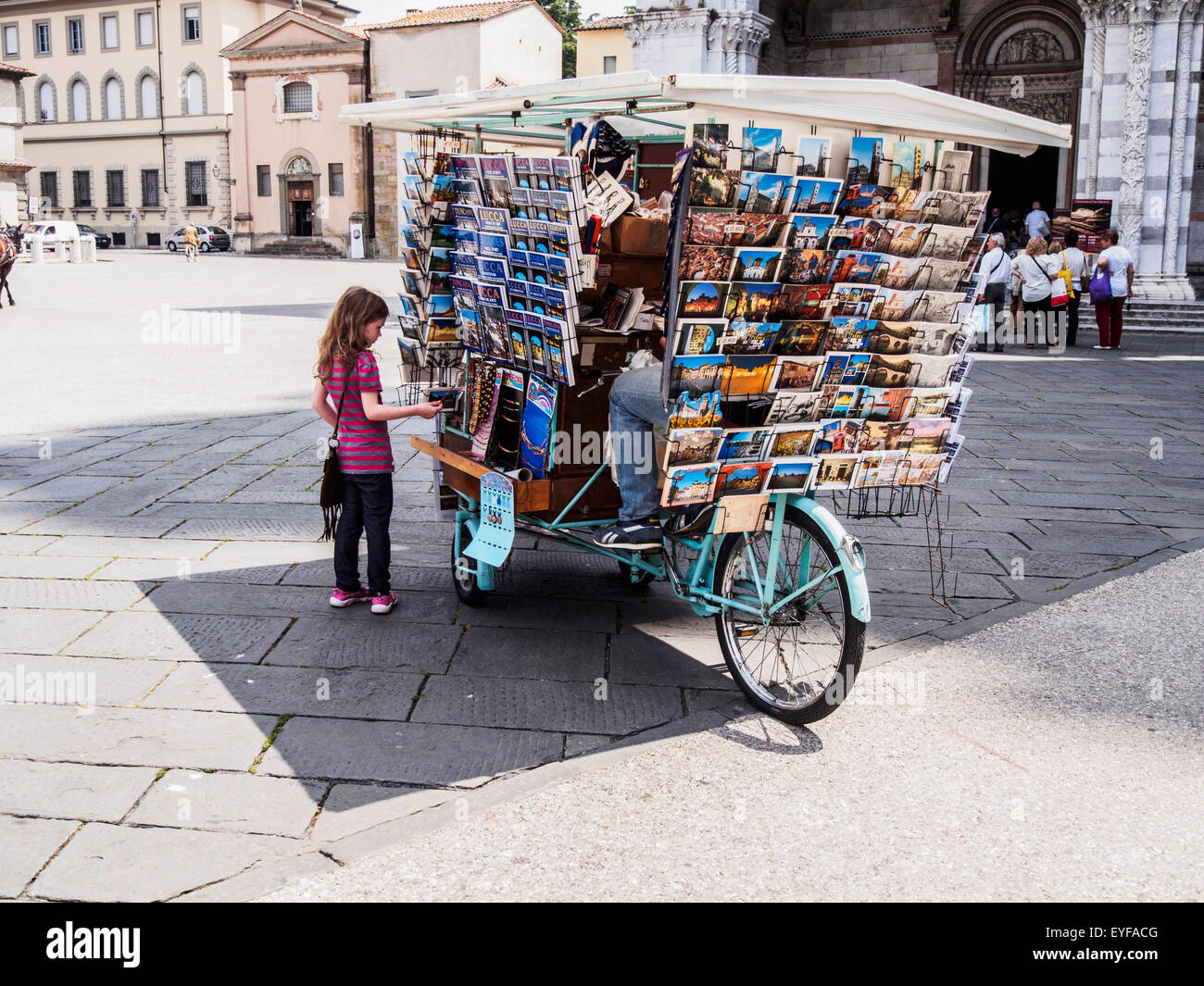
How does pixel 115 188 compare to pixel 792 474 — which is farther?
pixel 115 188

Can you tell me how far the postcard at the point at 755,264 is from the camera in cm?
370

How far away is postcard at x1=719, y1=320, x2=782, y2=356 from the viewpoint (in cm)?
377

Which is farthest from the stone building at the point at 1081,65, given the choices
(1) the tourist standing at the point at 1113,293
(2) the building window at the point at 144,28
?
(2) the building window at the point at 144,28

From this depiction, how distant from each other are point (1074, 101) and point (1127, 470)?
17050mm

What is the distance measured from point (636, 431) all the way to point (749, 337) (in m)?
0.65

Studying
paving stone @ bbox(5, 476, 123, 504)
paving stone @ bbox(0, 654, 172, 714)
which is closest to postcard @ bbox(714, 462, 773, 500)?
paving stone @ bbox(0, 654, 172, 714)

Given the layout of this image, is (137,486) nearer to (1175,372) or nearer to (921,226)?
(921,226)

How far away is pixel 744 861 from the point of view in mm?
3084

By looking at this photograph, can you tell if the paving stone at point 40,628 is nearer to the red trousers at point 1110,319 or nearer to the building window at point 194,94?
the red trousers at point 1110,319

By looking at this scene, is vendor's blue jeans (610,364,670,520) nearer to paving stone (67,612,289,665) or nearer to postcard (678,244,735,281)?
postcard (678,244,735,281)

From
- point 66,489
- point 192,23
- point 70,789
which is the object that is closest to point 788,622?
point 70,789

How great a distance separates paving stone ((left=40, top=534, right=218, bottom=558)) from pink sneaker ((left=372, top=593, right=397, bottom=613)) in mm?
1304

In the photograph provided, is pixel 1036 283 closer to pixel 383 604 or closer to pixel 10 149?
pixel 383 604

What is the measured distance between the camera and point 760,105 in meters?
3.45
